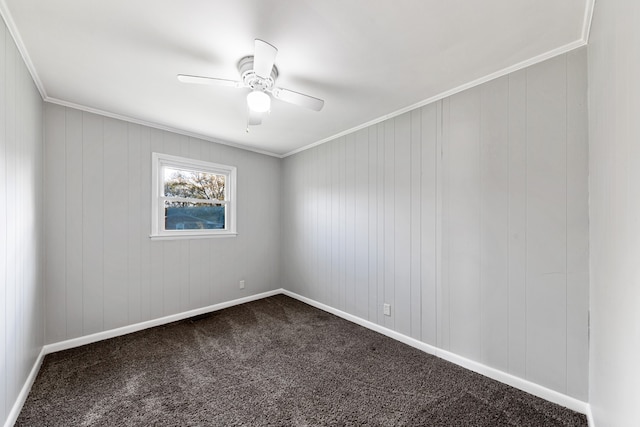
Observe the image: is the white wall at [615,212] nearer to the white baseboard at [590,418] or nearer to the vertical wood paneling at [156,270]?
the white baseboard at [590,418]

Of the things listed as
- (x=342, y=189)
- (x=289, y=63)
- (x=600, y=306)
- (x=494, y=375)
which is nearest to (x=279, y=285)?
(x=342, y=189)

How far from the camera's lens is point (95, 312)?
2699 millimetres

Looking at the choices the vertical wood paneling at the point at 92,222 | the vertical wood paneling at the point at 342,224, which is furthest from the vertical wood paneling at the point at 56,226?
the vertical wood paneling at the point at 342,224

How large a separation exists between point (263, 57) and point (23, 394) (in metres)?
2.73

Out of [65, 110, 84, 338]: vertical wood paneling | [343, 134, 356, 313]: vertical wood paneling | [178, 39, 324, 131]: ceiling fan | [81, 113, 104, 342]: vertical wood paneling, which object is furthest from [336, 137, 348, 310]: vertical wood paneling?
[65, 110, 84, 338]: vertical wood paneling

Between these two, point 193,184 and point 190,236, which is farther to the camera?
point 193,184

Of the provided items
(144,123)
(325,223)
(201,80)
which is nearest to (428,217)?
(325,223)

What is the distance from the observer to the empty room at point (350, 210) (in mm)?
1435

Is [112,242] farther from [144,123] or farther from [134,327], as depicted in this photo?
[144,123]

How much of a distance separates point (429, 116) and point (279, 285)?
10.8 feet

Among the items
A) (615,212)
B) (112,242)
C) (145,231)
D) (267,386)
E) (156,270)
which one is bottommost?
(267,386)

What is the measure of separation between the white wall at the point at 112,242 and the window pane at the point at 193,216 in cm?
20

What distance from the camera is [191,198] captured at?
347 centimetres

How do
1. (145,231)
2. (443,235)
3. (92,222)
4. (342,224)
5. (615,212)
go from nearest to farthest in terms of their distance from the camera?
(615,212) → (443,235) → (92,222) → (145,231) → (342,224)
